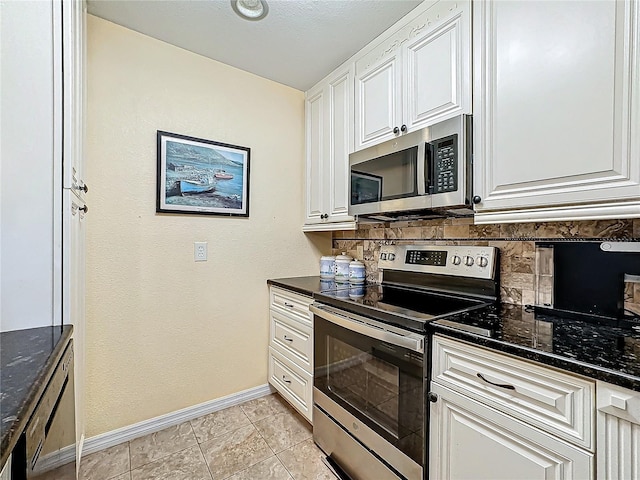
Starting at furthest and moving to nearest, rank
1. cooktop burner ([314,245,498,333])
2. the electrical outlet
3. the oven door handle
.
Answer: the electrical outlet
cooktop burner ([314,245,498,333])
the oven door handle

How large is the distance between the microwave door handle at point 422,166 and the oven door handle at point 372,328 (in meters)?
0.66

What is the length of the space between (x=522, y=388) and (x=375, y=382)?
24.1 inches

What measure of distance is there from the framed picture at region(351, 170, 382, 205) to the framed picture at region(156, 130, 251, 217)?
30.9 inches

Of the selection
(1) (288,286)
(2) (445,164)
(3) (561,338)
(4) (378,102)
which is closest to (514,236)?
(2) (445,164)

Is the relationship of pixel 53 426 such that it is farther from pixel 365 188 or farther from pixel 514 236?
pixel 514 236

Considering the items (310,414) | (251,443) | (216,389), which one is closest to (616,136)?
(310,414)

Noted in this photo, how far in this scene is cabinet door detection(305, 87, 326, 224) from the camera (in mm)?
2211

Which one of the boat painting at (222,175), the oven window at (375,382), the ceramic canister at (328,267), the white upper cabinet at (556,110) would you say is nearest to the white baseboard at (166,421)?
the oven window at (375,382)

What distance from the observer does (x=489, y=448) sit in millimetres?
959

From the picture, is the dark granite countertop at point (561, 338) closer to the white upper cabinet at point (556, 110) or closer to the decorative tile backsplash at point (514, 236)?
the decorative tile backsplash at point (514, 236)

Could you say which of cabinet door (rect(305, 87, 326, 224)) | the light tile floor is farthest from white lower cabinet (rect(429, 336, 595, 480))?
cabinet door (rect(305, 87, 326, 224))

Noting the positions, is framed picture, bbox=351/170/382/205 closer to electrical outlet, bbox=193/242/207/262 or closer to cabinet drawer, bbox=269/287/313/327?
cabinet drawer, bbox=269/287/313/327

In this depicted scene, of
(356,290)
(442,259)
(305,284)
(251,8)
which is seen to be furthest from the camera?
(305,284)

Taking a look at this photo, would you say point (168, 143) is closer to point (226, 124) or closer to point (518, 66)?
point (226, 124)
